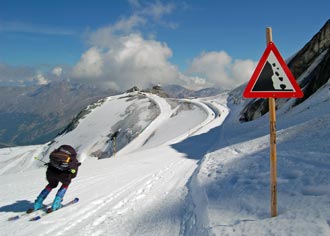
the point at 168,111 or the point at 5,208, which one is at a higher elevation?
the point at 168,111

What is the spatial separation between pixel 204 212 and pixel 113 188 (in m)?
4.77

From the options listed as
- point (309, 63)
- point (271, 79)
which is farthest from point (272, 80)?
point (309, 63)

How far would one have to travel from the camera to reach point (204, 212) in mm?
6836

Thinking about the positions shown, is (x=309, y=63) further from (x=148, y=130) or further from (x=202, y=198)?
(x=202, y=198)

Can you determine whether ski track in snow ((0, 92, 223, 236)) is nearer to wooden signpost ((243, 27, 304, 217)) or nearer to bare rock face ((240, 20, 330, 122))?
wooden signpost ((243, 27, 304, 217))

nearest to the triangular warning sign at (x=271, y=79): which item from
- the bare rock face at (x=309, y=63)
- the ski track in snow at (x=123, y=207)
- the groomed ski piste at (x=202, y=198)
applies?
the groomed ski piste at (x=202, y=198)

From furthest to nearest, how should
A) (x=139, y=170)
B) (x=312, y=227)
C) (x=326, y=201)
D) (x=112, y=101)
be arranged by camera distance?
(x=112, y=101), (x=139, y=170), (x=326, y=201), (x=312, y=227)

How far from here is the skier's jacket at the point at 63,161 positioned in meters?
8.27

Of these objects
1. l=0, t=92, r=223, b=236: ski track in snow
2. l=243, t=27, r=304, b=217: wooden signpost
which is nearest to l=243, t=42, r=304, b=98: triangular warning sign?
l=243, t=27, r=304, b=217: wooden signpost

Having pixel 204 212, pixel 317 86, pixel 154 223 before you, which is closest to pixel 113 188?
pixel 154 223

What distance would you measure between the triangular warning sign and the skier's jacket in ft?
19.3

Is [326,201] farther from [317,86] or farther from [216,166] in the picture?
[317,86]

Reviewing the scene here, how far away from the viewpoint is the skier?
27.0ft

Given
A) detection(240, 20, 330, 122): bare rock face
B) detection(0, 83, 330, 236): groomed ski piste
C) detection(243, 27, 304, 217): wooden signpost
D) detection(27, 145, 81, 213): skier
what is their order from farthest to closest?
1. detection(240, 20, 330, 122): bare rock face
2. detection(27, 145, 81, 213): skier
3. detection(0, 83, 330, 236): groomed ski piste
4. detection(243, 27, 304, 217): wooden signpost
